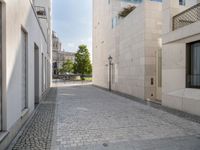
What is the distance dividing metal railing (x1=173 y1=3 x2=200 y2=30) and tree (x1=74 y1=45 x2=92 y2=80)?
29.3 meters

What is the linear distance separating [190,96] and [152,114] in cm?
162

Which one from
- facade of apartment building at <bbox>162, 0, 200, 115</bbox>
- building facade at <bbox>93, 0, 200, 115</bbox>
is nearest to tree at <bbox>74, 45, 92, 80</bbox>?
building facade at <bbox>93, 0, 200, 115</bbox>

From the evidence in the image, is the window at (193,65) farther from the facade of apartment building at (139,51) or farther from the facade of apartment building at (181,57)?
the facade of apartment building at (139,51)

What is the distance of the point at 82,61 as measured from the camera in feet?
121

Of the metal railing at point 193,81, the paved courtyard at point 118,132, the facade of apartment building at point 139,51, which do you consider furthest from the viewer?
the facade of apartment building at point 139,51

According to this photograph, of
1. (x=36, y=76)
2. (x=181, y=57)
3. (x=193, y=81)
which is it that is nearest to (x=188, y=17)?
(x=181, y=57)

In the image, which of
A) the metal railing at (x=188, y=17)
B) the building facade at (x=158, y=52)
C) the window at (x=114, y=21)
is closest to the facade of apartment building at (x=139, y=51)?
the building facade at (x=158, y=52)

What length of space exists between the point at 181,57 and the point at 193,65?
0.61m

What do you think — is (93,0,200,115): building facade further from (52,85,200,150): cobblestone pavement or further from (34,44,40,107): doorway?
(34,44,40,107): doorway

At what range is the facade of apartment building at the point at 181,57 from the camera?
273 inches

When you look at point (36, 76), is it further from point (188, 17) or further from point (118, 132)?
point (188, 17)

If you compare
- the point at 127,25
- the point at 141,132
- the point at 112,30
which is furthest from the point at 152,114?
the point at 112,30

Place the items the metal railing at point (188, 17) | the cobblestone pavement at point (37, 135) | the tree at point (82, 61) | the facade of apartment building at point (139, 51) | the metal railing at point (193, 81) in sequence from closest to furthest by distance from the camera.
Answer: the cobblestone pavement at point (37, 135) < the metal railing at point (193, 81) < the metal railing at point (188, 17) < the facade of apartment building at point (139, 51) < the tree at point (82, 61)

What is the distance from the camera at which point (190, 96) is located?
7.15 metres
